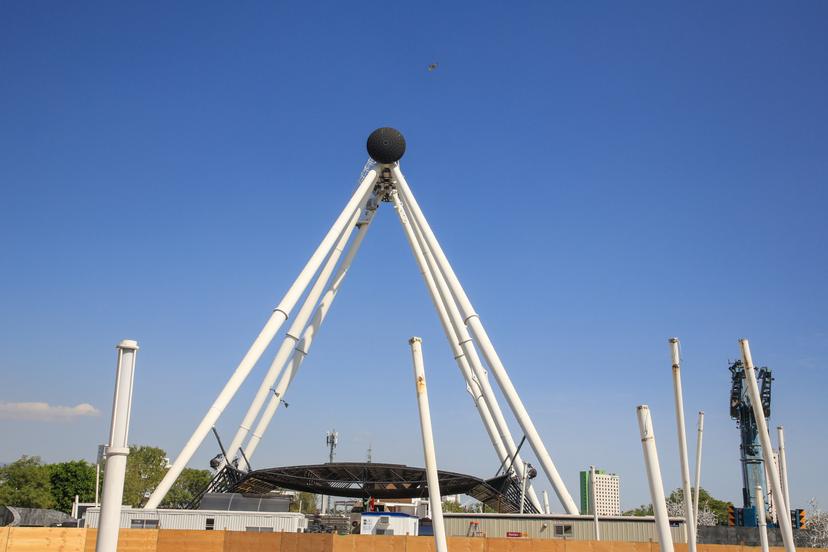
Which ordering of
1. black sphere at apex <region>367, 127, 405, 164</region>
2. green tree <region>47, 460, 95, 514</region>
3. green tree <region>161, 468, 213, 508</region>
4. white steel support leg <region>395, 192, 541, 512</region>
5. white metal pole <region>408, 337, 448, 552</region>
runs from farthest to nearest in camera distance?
green tree <region>161, 468, 213, 508</region>
green tree <region>47, 460, 95, 514</region>
black sphere at apex <region>367, 127, 405, 164</region>
white steel support leg <region>395, 192, 541, 512</region>
white metal pole <region>408, 337, 448, 552</region>

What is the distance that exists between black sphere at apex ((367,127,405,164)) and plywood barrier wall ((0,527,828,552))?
2974cm

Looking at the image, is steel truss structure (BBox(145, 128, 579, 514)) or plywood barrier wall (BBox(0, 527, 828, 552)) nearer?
plywood barrier wall (BBox(0, 527, 828, 552))

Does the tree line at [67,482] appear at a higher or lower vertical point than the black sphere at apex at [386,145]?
lower

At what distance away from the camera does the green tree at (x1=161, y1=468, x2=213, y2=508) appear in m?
113

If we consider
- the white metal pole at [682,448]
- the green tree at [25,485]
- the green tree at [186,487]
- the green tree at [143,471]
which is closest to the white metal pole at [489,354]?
the white metal pole at [682,448]

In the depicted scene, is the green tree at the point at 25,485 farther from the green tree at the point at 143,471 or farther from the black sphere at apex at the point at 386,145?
the black sphere at apex at the point at 386,145

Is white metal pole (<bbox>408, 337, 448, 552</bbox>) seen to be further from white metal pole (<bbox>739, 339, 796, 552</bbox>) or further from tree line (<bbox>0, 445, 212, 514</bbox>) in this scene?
tree line (<bbox>0, 445, 212, 514</bbox>)

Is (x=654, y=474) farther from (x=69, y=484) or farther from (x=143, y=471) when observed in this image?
(x=143, y=471)

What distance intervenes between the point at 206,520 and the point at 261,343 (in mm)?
11599

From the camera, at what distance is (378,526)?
112 ft

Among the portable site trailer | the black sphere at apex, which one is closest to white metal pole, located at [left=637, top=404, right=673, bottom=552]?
the portable site trailer

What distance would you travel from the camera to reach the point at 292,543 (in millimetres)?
25000

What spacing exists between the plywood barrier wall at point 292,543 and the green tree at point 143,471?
7928 cm

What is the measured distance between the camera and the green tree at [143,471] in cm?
10050
